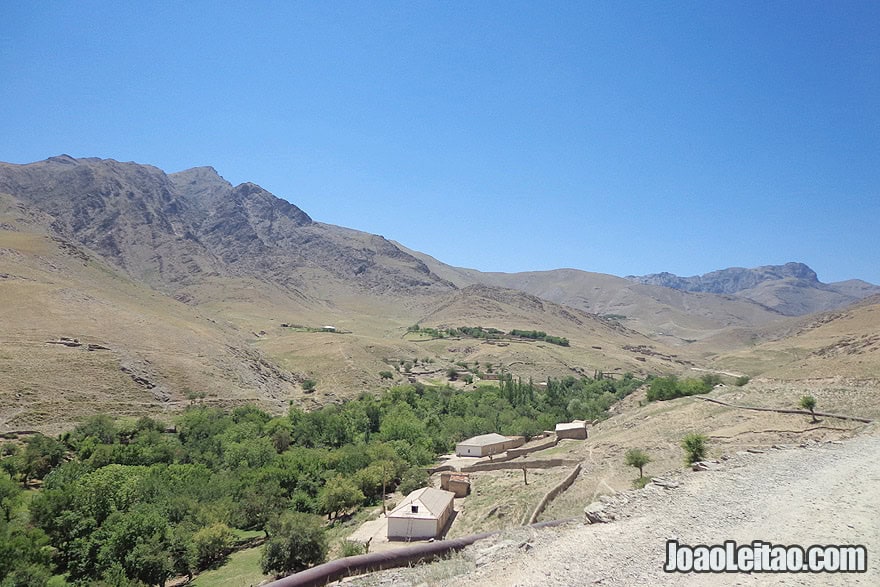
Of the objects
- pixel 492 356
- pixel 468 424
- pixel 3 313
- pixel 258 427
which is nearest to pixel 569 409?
pixel 468 424

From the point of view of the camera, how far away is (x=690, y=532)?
11648mm

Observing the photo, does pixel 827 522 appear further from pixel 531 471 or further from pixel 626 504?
pixel 531 471

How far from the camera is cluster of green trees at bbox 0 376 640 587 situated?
2344cm

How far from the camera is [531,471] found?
32.1 meters

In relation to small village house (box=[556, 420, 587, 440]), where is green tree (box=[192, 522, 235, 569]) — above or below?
below

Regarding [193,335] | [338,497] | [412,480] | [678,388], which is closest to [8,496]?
[338,497]

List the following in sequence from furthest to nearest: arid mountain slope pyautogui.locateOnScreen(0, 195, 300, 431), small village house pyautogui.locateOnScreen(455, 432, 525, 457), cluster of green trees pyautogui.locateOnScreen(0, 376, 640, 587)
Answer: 1. arid mountain slope pyautogui.locateOnScreen(0, 195, 300, 431)
2. small village house pyautogui.locateOnScreen(455, 432, 525, 457)
3. cluster of green trees pyautogui.locateOnScreen(0, 376, 640, 587)

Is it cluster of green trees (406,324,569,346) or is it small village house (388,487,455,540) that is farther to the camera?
cluster of green trees (406,324,569,346)

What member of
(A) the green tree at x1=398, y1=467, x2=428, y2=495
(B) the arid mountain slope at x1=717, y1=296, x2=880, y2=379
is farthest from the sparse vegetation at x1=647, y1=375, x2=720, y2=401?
(A) the green tree at x1=398, y1=467, x2=428, y2=495

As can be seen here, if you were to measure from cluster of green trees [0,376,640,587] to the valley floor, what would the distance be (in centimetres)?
1323

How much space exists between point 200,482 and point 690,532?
33.7m

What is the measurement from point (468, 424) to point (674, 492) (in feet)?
138

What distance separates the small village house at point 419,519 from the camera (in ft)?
80.1

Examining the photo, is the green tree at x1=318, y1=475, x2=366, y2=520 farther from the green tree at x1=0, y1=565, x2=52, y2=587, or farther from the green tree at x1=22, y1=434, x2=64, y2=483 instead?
the green tree at x1=22, y1=434, x2=64, y2=483
